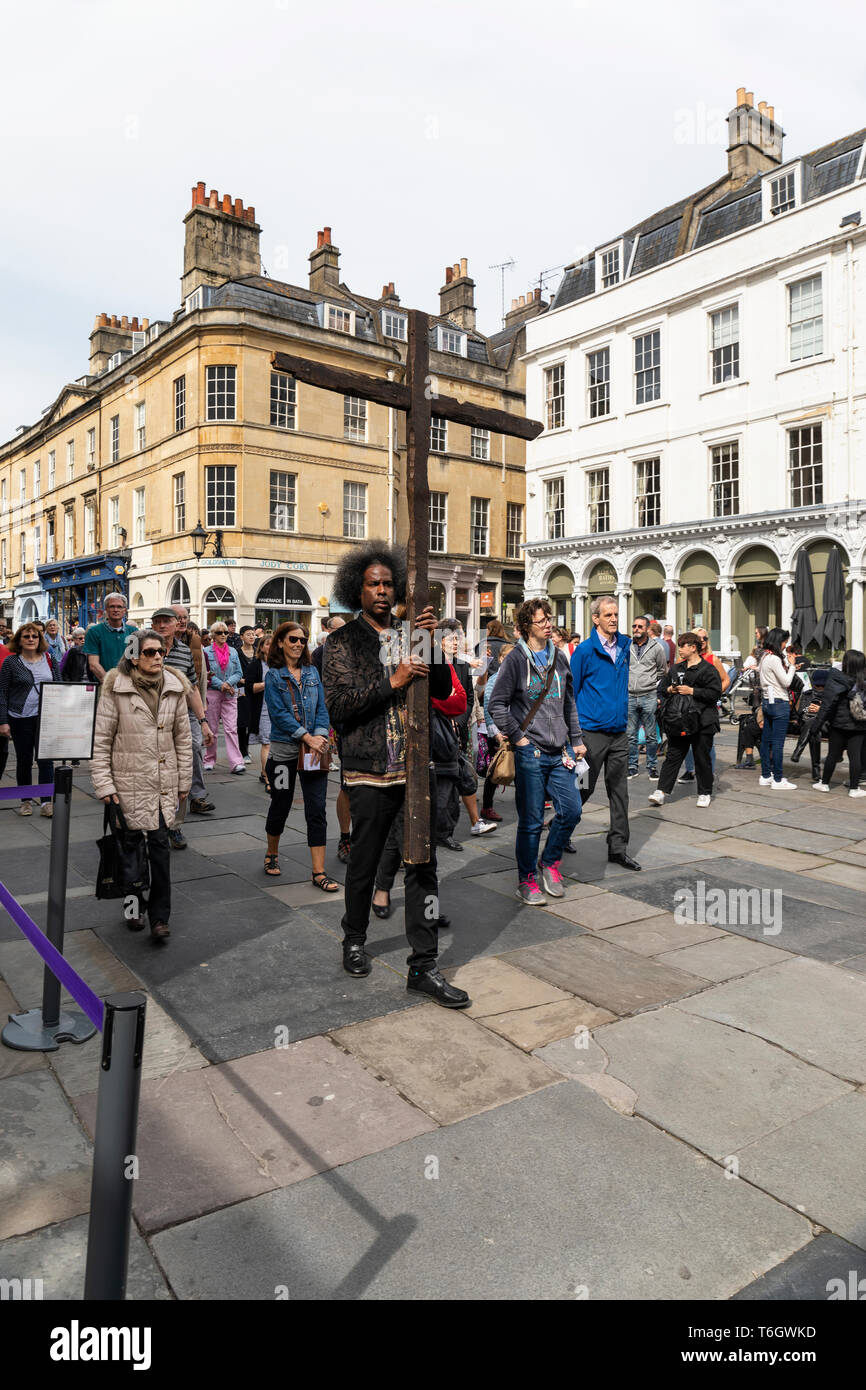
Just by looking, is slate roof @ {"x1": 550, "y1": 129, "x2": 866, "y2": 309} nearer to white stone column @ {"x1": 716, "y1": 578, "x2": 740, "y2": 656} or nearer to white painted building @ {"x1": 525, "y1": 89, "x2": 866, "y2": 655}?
white painted building @ {"x1": 525, "y1": 89, "x2": 866, "y2": 655}

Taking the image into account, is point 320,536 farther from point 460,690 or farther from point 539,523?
point 460,690

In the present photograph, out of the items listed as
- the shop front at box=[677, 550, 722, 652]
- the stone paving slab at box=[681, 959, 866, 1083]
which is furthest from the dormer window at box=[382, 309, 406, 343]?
the stone paving slab at box=[681, 959, 866, 1083]

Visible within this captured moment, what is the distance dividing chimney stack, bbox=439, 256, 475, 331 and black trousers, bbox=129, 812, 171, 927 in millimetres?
35126

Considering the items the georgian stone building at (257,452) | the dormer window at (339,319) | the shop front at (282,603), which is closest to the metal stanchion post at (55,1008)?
the georgian stone building at (257,452)

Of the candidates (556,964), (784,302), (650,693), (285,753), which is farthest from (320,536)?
(556,964)

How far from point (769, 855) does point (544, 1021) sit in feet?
12.6

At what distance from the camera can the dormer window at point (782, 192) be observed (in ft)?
68.4

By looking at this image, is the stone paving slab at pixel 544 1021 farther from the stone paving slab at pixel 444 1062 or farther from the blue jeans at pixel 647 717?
the blue jeans at pixel 647 717

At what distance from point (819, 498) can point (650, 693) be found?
12.5 m

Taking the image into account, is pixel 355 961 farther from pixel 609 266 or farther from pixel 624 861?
pixel 609 266

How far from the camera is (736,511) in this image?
22.2 m

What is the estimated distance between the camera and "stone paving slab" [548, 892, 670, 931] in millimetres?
5113

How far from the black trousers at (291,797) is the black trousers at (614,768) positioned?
202 centimetres

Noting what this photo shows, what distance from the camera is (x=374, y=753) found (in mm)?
4129
